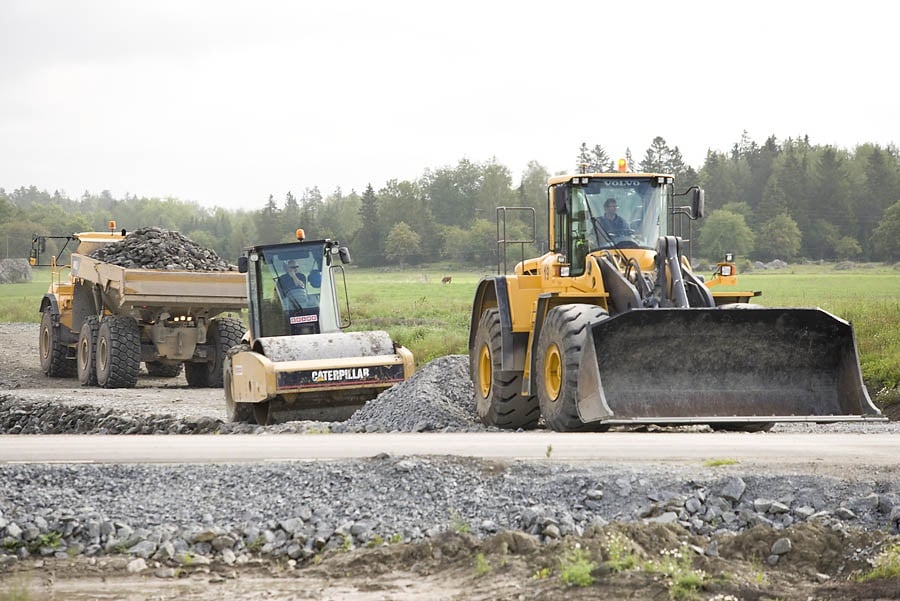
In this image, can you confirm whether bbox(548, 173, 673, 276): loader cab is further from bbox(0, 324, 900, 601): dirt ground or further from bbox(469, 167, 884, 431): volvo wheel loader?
bbox(0, 324, 900, 601): dirt ground

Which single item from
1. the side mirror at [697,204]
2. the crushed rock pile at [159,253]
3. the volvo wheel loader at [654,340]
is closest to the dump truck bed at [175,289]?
the crushed rock pile at [159,253]

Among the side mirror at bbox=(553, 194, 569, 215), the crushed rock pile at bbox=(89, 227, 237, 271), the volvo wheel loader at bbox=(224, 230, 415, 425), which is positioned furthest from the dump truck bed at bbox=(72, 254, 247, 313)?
the side mirror at bbox=(553, 194, 569, 215)

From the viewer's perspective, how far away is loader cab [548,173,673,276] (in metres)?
14.0

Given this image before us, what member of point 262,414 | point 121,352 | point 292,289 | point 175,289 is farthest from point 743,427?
point 121,352

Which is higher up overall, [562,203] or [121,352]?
[562,203]

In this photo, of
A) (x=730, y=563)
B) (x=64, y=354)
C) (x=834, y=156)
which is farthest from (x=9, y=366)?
(x=834, y=156)

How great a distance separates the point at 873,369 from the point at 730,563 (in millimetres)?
13968

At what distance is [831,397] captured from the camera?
42.2ft

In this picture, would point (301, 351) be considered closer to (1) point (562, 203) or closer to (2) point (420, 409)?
(2) point (420, 409)

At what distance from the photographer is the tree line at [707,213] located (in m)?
100

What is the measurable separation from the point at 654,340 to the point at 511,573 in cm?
584

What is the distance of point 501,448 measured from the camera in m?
10.9

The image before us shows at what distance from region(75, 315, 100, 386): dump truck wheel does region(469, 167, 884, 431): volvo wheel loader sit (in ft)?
39.4

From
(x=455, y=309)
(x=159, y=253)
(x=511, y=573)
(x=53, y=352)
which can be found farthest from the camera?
(x=455, y=309)
